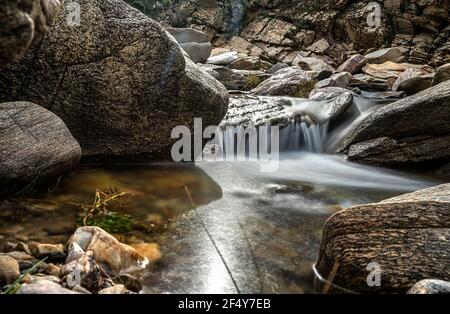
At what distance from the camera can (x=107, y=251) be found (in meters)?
3.08

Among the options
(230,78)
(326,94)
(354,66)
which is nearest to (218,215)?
(326,94)

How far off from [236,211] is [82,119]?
2884 millimetres

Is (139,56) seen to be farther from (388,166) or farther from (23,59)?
(388,166)

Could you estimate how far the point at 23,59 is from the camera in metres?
5.39

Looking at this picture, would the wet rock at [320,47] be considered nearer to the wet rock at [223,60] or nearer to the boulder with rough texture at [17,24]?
the wet rock at [223,60]

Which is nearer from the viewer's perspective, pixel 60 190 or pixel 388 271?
pixel 388 271

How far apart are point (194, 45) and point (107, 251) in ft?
57.9

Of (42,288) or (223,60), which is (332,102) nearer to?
(223,60)

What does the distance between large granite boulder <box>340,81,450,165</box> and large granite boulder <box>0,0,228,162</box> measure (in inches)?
155

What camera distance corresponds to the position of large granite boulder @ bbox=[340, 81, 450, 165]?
7.36m

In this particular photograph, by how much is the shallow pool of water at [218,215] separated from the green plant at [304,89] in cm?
588
